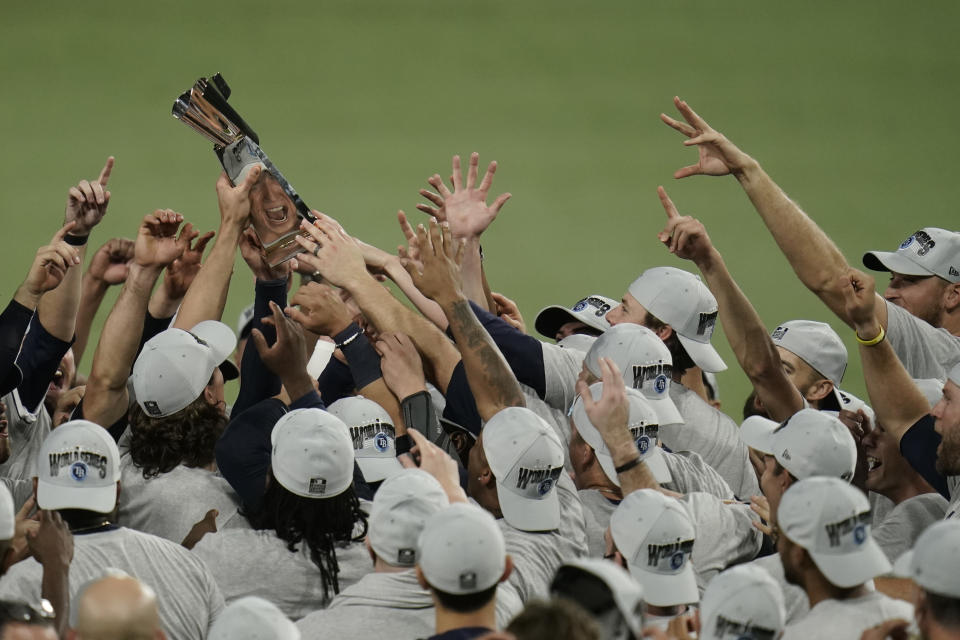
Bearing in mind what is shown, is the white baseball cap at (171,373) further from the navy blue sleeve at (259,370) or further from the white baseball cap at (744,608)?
the white baseball cap at (744,608)

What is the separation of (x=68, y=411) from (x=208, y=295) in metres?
0.88

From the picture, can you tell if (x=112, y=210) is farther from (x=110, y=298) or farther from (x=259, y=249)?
(x=259, y=249)

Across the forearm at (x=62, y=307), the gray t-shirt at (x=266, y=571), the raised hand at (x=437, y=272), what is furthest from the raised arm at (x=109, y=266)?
the gray t-shirt at (x=266, y=571)

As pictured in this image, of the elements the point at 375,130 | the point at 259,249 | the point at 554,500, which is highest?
the point at 375,130

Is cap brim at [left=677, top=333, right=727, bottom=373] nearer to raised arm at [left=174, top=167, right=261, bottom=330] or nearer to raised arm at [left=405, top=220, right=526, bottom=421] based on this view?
raised arm at [left=405, top=220, right=526, bottom=421]

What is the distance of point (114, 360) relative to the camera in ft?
13.3

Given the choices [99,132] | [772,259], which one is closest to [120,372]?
[99,132]

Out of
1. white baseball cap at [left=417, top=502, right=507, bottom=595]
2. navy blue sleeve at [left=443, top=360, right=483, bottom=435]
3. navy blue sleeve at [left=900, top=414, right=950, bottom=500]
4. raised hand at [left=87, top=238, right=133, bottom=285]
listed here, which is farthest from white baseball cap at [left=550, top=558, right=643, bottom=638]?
raised hand at [left=87, top=238, right=133, bottom=285]

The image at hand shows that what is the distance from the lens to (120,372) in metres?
4.04

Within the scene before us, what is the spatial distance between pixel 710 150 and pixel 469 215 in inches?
36.4

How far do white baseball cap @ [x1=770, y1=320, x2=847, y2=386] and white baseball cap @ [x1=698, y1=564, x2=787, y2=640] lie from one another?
2168 millimetres

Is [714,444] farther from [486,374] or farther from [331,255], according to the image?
[331,255]

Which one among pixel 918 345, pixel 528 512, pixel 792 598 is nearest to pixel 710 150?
pixel 918 345

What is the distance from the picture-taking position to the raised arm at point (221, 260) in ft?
14.2
